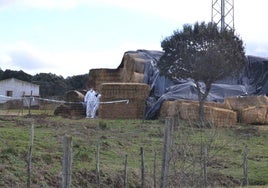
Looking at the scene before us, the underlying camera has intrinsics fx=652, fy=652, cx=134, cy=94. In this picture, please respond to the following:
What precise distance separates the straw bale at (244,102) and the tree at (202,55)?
62.7 inches

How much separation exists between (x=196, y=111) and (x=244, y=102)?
13.0ft

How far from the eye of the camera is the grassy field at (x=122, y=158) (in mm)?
10891

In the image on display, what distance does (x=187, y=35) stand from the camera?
33344mm

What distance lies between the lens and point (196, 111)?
3158 centimetres

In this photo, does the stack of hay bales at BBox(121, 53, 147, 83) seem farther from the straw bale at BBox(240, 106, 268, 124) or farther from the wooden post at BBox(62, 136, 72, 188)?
the wooden post at BBox(62, 136, 72, 188)

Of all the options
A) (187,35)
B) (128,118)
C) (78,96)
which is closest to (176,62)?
(187,35)

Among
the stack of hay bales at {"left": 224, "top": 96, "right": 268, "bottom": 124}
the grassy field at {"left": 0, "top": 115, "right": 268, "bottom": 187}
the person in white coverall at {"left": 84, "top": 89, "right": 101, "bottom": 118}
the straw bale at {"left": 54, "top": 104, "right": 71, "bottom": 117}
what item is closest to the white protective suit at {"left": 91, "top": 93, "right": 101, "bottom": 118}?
the person in white coverall at {"left": 84, "top": 89, "right": 101, "bottom": 118}

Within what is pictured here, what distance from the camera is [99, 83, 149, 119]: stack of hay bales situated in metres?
33.9

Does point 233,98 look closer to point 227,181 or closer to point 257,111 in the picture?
point 257,111

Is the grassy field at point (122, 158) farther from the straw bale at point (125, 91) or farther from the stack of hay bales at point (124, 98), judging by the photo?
the straw bale at point (125, 91)

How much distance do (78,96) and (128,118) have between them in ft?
15.0

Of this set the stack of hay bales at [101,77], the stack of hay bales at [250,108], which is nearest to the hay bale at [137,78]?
the stack of hay bales at [101,77]

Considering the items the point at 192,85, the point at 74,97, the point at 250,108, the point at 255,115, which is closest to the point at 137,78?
the point at 192,85

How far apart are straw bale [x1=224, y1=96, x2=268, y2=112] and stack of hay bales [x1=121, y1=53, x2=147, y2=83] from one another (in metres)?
7.05
